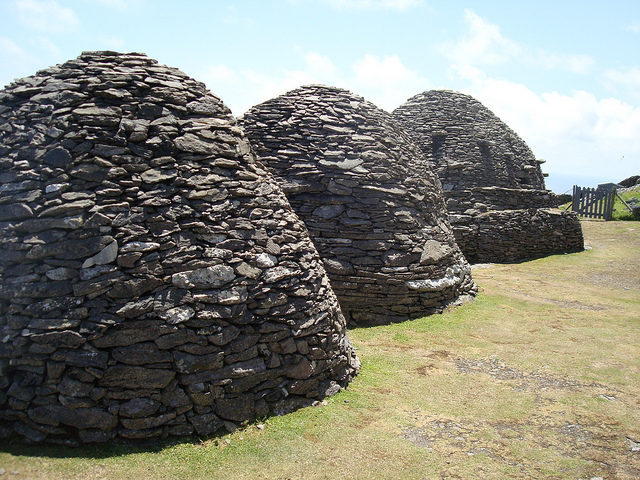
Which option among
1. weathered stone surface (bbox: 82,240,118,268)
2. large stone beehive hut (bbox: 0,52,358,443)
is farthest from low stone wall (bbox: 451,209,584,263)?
weathered stone surface (bbox: 82,240,118,268)

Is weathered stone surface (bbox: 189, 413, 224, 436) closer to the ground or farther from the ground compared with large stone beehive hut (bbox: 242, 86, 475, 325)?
closer to the ground

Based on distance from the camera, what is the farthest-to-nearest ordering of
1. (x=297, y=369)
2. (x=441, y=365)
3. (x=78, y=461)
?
(x=441, y=365) < (x=297, y=369) < (x=78, y=461)

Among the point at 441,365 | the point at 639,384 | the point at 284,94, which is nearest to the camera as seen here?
the point at 639,384

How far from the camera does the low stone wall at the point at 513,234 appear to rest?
1684 centimetres

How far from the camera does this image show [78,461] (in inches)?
173

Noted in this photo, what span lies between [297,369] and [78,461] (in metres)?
2.38

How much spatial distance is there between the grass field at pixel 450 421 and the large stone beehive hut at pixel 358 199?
2.41 ft

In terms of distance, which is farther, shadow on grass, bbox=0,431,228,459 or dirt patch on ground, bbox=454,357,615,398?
dirt patch on ground, bbox=454,357,615,398

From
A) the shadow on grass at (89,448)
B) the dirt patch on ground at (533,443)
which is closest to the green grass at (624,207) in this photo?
the dirt patch on ground at (533,443)

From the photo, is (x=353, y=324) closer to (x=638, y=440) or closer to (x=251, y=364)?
(x=251, y=364)

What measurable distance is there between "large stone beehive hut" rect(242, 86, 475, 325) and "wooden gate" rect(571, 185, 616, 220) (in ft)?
67.3

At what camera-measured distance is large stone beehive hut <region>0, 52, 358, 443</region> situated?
4648mm

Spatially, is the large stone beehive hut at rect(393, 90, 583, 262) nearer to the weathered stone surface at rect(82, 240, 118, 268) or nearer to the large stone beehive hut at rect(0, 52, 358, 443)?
the large stone beehive hut at rect(0, 52, 358, 443)

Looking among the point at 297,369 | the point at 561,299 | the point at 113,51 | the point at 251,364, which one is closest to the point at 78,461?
the point at 251,364
